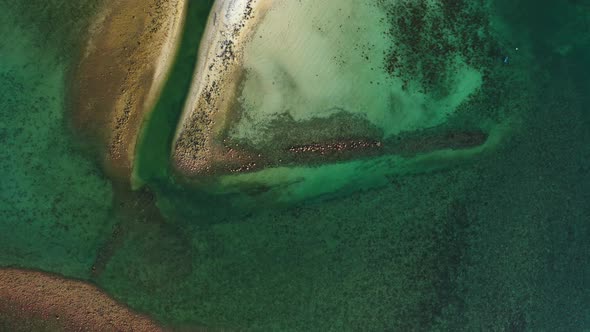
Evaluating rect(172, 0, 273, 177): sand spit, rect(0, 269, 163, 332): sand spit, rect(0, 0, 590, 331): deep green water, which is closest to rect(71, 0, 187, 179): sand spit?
rect(0, 0, 590, 331): deep green water

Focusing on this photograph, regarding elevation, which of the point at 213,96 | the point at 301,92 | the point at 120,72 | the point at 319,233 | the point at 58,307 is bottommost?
the point at 58,307

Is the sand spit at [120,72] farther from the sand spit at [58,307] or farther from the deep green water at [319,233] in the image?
the sand spit at [58,307]

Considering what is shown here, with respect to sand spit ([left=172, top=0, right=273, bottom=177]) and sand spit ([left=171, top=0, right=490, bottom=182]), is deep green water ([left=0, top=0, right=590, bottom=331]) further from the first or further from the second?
sand spit ([left=171, top=0, right=490, bottom=182])

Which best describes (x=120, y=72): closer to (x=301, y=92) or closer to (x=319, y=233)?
(x=301, y=92)

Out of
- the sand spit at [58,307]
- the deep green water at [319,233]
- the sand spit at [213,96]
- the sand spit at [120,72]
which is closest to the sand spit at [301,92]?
the sand spit at [213,96]

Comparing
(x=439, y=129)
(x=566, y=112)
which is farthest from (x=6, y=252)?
(x=566, y=112)

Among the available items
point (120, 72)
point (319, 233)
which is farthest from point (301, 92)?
point (120, 72)
